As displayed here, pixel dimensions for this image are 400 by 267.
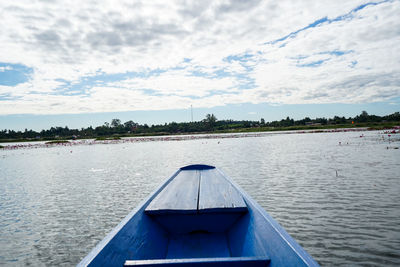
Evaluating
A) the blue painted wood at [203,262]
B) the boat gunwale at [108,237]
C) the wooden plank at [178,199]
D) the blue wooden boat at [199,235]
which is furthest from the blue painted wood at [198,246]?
the blue painted wood at [203,262]

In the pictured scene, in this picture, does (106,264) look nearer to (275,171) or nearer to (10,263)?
(10,263)

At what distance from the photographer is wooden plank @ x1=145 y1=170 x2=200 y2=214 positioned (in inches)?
173

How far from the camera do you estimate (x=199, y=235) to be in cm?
464

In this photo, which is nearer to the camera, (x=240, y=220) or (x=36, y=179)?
(x=240, y=220)

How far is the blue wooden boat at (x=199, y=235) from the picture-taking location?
2713 mm

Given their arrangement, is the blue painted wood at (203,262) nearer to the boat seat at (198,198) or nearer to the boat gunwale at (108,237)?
the boat gunwale at (108,237)

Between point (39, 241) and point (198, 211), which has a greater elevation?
point (198, 211)

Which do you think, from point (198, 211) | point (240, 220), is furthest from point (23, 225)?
point (240, 220)

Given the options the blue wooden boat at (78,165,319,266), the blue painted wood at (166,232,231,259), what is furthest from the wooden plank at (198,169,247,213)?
the blue painted wood at (166,232,231,259)

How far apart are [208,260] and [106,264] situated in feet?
3.47

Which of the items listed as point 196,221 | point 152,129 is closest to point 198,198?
point 196,221

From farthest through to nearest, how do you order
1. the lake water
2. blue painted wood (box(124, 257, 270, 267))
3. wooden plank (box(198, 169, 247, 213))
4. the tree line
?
1. the tree line
2. the lake water
3. wooden plank (box(198, 169, 247, 213))
4. blue painted wood (box(124, 257, 270, 267))

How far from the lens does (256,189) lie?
34.8 feet

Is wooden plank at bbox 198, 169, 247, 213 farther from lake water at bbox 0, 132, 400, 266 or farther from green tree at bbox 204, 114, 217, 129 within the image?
green tree at bbox 204, 114, 217, 129
